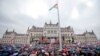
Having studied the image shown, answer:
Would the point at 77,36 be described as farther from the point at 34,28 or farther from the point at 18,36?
the point at 18,36

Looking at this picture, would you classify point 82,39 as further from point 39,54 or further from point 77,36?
point 39,54

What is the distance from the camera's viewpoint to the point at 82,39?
5078 centimetres

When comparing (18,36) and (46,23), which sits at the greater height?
(46,23)

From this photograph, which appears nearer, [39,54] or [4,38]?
[39,54]

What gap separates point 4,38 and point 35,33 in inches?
538

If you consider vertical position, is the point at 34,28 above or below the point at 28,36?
above

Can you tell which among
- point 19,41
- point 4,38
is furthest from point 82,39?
point 4,38

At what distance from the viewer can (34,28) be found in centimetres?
4941

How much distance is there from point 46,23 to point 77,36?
1456 cm

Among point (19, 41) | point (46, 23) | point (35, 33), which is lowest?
point (19, 41)

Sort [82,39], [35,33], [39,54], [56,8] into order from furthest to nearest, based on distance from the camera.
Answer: [82,39] < [35,33] < [56,8] < [39,54]

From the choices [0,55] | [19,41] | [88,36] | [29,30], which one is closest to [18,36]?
[19,41]

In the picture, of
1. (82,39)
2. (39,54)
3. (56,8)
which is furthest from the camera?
(82,39)

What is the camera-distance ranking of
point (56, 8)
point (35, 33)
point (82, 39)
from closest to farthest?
1. point (56, 8)
2. point (35, 33)
3. point (82, 39)
